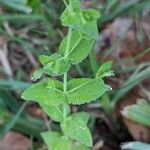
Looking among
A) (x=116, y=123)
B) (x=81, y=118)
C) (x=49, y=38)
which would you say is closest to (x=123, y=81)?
(x=116, y=123)

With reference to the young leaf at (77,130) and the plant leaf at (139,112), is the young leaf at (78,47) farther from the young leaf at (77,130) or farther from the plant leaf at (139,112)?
the plant leaf at (139,112)

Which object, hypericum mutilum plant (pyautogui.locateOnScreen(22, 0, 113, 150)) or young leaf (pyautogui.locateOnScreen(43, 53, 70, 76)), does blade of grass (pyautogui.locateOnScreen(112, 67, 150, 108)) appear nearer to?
hypericum mutilum plant (pyautogui.locateOnScreen(22, 0, 113, 150))

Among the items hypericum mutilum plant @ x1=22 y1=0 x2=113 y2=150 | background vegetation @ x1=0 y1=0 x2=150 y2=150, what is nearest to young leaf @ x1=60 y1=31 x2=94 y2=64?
hypericum mutilum plant @ x1=22 y1=0 x2=113 y2=150

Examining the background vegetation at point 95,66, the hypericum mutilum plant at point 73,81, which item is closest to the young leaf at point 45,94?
the hypericum mutilum plant at point 73,81

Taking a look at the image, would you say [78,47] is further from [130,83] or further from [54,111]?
[130,83]

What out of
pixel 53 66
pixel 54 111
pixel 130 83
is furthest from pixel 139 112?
pixel 53 66

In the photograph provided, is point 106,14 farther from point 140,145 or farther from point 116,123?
point 140,145

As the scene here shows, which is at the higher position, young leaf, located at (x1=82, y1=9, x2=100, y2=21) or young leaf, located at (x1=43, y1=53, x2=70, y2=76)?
young leaf, located at (x1=82, y1=9, x2=100, y2=21)
